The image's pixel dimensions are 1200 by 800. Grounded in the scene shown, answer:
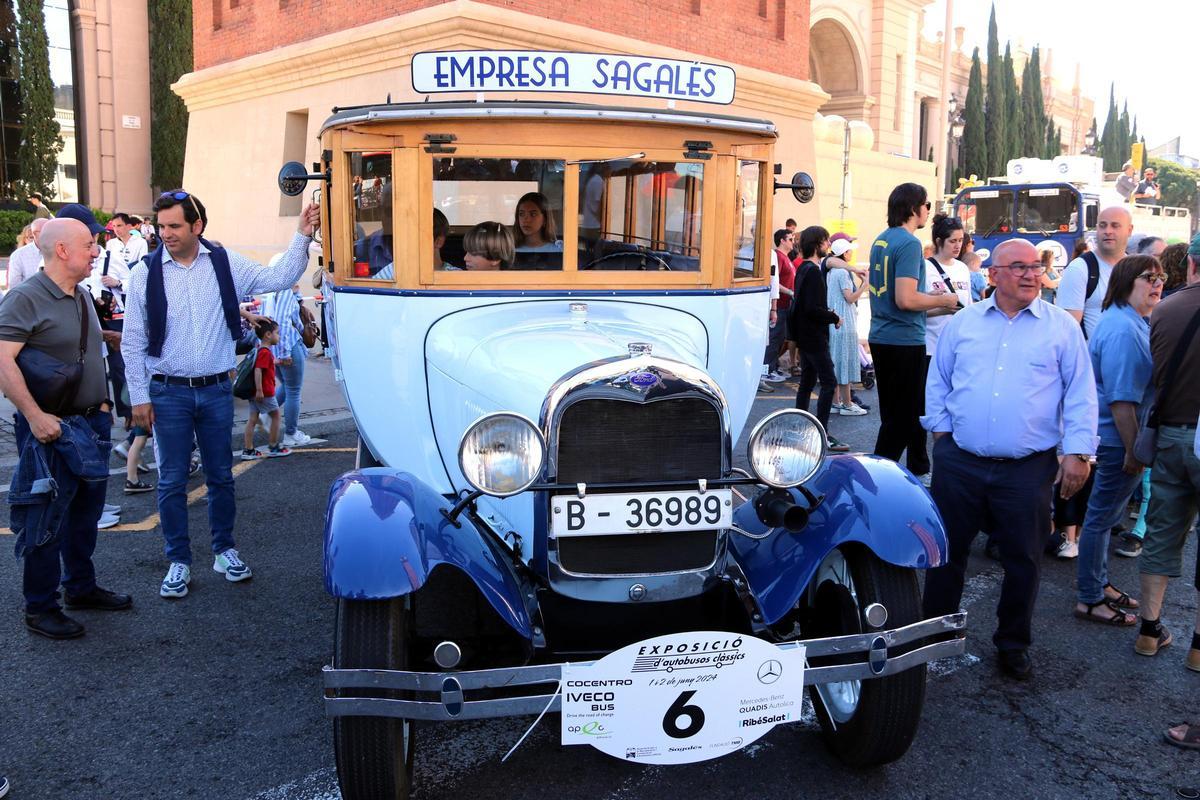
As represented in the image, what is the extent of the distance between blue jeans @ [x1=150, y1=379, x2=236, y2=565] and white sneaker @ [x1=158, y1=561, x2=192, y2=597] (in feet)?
0.12

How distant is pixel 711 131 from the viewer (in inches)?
162

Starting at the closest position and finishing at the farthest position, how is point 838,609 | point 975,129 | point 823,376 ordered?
point 838,609 → point 823,376 → point 975,129

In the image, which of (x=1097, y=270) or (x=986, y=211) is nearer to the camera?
(x=1097, y=270)

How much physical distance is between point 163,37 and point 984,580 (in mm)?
24991

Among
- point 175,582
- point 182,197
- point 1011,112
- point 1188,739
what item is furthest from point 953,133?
point 175,582

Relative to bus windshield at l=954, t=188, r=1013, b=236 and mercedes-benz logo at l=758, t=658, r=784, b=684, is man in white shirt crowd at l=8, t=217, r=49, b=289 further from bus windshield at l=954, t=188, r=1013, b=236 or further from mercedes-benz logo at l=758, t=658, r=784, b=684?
bus windshield at l=954, t=188, r=1013, b=236

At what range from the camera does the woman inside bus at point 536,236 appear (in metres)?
3.97

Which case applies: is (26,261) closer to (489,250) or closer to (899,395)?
(489,250)

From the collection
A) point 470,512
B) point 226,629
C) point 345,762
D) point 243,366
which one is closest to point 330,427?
point 243,366

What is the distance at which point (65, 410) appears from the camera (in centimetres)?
414

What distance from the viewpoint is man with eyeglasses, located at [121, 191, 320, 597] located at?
441 cm

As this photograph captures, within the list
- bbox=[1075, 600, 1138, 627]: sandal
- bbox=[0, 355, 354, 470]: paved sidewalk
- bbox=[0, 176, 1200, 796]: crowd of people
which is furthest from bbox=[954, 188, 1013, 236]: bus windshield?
bbox=[1075, 600, 1138, 627]: sandal

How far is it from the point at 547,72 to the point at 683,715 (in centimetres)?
267

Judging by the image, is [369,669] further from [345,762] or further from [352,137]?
[352,137]
